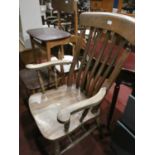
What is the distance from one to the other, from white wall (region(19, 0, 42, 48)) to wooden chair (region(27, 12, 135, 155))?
56.5 inches

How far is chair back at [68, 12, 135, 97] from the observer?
913mm

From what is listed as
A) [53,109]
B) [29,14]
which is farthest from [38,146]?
[29,14]

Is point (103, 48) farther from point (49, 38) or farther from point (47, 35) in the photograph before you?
point (47, 35)

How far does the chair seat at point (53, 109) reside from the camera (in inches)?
38.5

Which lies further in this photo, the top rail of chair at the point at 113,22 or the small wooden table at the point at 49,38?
the small wooden table at the point at 49,38

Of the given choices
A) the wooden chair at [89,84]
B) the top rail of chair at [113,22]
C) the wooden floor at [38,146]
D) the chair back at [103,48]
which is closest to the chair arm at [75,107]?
the wooden chair at [89,84]

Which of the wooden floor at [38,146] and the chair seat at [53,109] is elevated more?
the chair seat at [53,109]

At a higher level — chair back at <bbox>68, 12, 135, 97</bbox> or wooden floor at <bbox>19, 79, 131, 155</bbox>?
chair back at <bbox>68, 12, 135, 97</bbox>

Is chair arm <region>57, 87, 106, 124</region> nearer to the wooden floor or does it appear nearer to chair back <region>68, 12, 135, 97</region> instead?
chair back <region>68, 12, 135, 97</region>

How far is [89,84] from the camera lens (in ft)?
4.02

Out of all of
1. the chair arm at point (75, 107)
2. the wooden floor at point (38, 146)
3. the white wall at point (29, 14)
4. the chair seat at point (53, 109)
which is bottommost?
the wooden floor at point (38, 146)

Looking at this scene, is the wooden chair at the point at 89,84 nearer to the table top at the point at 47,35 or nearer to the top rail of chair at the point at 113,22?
the top rail of chair at the point at 113,22

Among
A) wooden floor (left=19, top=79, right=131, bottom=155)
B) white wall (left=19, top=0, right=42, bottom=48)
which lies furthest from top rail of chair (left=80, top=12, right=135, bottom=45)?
white wall (left=19, top=0, right=42, bottom=48)
